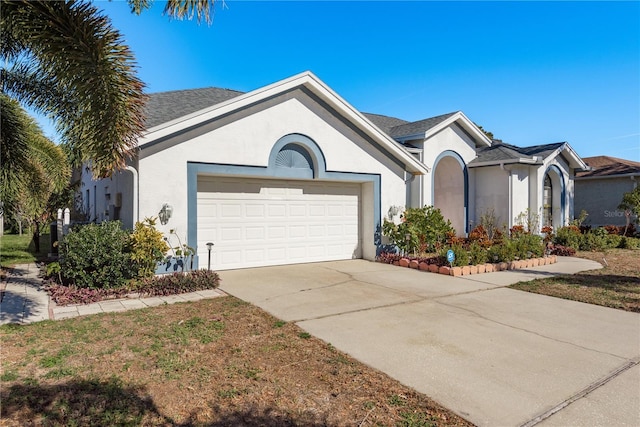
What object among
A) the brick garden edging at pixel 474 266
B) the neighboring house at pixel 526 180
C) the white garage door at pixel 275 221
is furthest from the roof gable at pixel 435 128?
the brick garden edging at pixel 474 266

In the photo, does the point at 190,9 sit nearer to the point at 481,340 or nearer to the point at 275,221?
the point at 275,221

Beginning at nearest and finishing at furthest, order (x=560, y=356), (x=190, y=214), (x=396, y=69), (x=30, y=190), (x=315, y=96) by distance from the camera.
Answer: (x=560, y=356) → (x=190, y=214) → (x=30, y=190) → (x=315, y=96) → (x=396, y=69)

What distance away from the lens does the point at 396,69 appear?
16203 millimetres

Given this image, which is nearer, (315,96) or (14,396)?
(14,396)

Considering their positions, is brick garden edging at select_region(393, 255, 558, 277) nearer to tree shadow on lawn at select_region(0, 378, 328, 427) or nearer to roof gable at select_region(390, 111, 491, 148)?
roof gable at select_region(390, 111, 491, 148)

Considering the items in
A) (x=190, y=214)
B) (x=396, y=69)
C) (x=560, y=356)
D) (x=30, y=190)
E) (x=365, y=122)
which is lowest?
(x=560, y=356)

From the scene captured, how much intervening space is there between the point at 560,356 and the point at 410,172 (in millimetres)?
9141

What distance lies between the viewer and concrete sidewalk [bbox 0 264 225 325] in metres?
6.06

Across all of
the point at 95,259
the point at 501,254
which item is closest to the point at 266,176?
the point at 95,259

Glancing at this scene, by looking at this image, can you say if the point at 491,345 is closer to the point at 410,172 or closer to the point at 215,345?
the point at 215,345

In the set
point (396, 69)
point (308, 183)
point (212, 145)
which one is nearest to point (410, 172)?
point (308, 183)

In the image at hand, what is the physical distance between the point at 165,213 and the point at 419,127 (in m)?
10.9

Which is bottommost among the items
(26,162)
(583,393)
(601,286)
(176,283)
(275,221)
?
(583,393)

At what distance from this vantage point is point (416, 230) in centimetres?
1180
